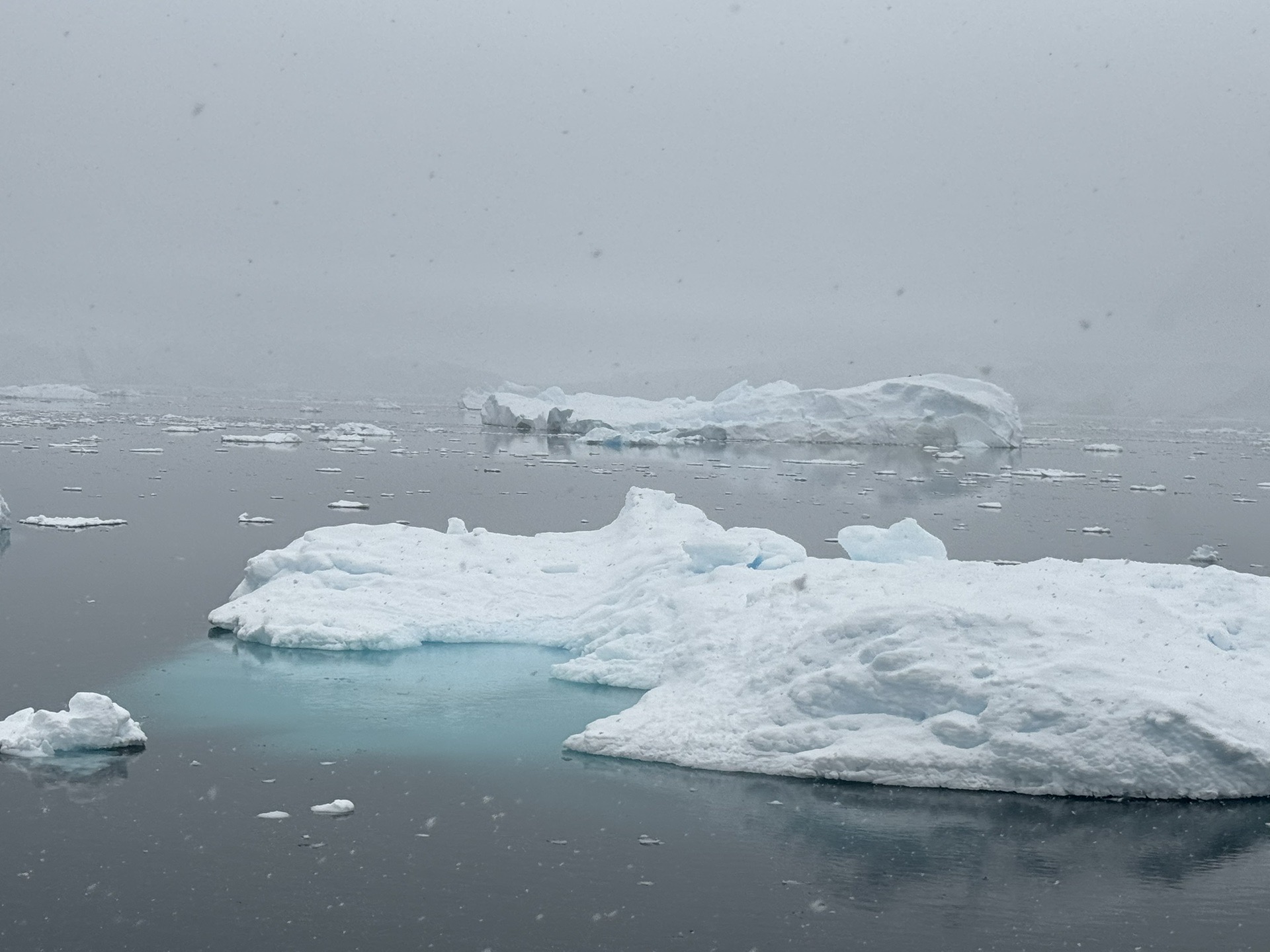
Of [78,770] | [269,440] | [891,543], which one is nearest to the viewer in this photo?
[78,770]

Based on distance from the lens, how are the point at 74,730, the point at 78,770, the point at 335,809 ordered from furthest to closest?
the point at 74,730 → the point at 78,770 → the point at 335,809

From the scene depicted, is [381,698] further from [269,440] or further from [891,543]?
[269,440]

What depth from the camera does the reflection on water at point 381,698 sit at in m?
8.46

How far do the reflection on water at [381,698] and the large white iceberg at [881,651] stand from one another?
30 cm

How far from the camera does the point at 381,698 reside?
373 inches

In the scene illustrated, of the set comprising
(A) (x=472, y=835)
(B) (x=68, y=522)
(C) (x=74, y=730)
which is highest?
(B) (x=68, y=522)

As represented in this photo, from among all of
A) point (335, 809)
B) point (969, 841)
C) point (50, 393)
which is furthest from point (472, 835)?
point (50, 393)

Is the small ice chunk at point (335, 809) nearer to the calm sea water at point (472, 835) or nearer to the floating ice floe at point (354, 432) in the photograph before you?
the calm sea water at point (472, 835)

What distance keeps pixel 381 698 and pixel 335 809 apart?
2508 millimetres

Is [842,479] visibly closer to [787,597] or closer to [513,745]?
[787,597]

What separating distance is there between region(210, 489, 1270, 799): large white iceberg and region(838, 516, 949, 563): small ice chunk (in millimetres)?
788

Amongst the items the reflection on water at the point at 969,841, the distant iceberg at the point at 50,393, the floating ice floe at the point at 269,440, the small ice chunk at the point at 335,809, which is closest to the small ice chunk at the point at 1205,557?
the reflection on water at the point at 969,841

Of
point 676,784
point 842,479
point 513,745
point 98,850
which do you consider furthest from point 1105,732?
point 842,479

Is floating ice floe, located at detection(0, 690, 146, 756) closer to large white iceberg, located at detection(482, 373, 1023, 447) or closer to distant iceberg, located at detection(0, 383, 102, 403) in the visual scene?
large white iceberg, located at detection(482, 373, 1023, 447)
